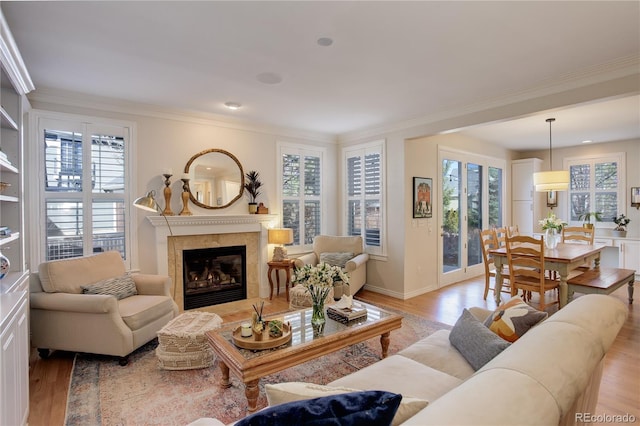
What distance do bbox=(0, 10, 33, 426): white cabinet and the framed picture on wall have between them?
14.6 ft

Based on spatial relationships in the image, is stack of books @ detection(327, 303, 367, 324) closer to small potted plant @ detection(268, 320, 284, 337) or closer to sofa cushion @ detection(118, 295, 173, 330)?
small potted plant @ detection(268, 320, 284, 337)

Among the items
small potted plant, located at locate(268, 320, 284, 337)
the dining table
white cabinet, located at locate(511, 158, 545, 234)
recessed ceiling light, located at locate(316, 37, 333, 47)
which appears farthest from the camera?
white cabinet, located at locate(511, 158, 545, 234)

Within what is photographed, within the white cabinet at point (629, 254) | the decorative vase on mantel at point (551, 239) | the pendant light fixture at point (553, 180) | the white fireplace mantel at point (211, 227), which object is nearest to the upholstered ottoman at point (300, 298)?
the white fireplace mantel at point (211, 227)

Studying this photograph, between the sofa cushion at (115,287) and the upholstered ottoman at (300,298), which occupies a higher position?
the sofa cushion at (115,287)

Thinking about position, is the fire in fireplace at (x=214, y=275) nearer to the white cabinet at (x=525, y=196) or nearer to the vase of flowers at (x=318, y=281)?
the vase of flowers at (x=318, y=281)

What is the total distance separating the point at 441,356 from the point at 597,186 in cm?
674

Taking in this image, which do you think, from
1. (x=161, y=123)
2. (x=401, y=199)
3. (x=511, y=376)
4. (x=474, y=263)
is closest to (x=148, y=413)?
(x=511, y=376)

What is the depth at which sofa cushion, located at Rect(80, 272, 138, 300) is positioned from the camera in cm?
310

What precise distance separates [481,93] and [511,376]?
3.40m

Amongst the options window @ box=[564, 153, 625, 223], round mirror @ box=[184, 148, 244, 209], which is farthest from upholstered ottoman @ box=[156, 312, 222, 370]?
window @ box=[564, 153, 625, 223]

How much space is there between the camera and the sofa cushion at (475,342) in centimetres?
169

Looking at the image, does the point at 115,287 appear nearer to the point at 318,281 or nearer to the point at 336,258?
the point at 318,281

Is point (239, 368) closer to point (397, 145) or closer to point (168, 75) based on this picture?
point (168, 75)

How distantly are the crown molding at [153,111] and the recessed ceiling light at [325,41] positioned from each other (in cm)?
237
